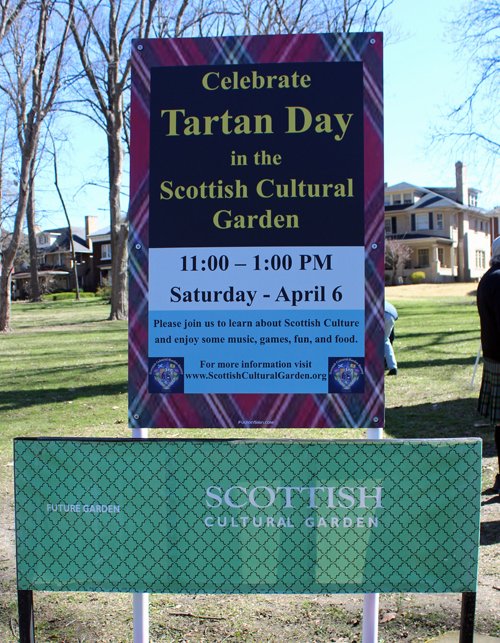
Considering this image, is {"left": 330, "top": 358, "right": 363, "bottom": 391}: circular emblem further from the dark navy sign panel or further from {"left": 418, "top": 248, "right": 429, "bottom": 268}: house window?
{"left": 418, "top": 248, "right": 429, "bottom": 268}: house window

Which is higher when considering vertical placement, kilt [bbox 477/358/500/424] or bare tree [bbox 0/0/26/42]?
bare tree [bbox 0/0/26/42]

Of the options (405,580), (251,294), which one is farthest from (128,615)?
(251,294)

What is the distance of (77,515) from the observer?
8.43 feet

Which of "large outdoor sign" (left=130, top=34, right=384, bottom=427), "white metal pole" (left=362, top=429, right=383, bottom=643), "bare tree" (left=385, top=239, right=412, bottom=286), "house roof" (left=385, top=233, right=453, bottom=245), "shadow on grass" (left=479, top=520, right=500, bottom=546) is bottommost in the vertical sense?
"shadow on grass" (left=479, top=520, right=500, bottom=546)

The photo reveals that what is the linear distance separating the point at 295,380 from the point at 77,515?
1.12 meters

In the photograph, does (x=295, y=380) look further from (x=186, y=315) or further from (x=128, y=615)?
(x=128, y=615)

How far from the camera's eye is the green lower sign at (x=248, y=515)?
2.53m

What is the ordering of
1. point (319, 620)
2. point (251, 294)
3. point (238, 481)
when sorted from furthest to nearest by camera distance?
point (319, 620), point (251, 294), point (238, 481)

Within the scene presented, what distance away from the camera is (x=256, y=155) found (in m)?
2.71

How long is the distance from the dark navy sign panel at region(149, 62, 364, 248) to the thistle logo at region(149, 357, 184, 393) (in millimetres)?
533

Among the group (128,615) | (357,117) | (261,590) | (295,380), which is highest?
(357,117)

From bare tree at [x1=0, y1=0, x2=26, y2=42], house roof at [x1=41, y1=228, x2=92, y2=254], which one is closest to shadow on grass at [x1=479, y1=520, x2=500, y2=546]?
bare tree at [x1=0, y1=0, x2=26, y2=42]

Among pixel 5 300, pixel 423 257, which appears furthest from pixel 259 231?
pixel 423 257

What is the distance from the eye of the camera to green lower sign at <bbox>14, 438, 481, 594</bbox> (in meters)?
2.53
